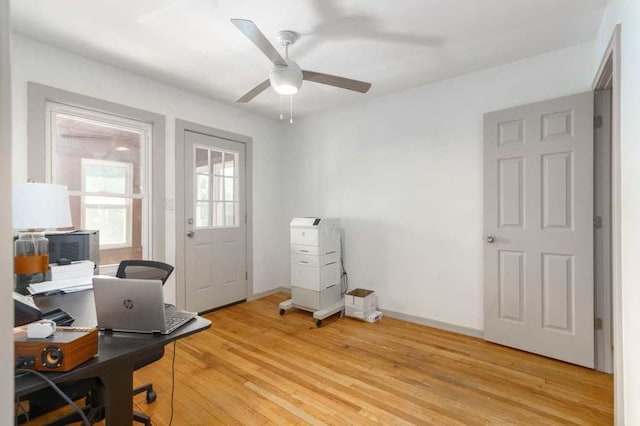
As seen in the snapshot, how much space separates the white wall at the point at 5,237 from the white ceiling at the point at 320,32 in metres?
1.81

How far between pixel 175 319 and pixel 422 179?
2.65 metres

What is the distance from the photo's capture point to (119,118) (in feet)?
9.32

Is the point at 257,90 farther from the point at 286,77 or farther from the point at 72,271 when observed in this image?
the point at 72,271

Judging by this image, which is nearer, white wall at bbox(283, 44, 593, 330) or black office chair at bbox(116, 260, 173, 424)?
black office chair at bbox(116, 260, 173, 424)

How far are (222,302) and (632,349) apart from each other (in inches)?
138

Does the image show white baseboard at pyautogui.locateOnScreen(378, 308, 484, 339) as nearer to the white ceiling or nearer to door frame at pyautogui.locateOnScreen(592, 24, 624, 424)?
door frame at pyautogui.locateOnScreen(592, 24, 624, 424)

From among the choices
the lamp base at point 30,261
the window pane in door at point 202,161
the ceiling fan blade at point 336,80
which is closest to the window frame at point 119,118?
the window pane in door at point 202,161

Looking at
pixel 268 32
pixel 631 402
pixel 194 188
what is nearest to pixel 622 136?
pixel 631 402

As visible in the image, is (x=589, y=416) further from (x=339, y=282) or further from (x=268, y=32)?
(x=268, y=32)

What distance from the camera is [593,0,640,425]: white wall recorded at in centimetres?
128

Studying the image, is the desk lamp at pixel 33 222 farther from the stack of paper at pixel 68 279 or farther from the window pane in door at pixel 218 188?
the window pane in door at pixel 218 188

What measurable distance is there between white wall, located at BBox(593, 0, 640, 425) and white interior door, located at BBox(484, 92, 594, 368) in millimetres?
819

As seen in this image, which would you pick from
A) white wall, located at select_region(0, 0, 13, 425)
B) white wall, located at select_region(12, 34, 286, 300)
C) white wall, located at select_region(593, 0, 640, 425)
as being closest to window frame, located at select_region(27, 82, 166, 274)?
white wall, located at select_region(12, 34, 286, 300)

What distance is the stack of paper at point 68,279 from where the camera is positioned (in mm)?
1671
